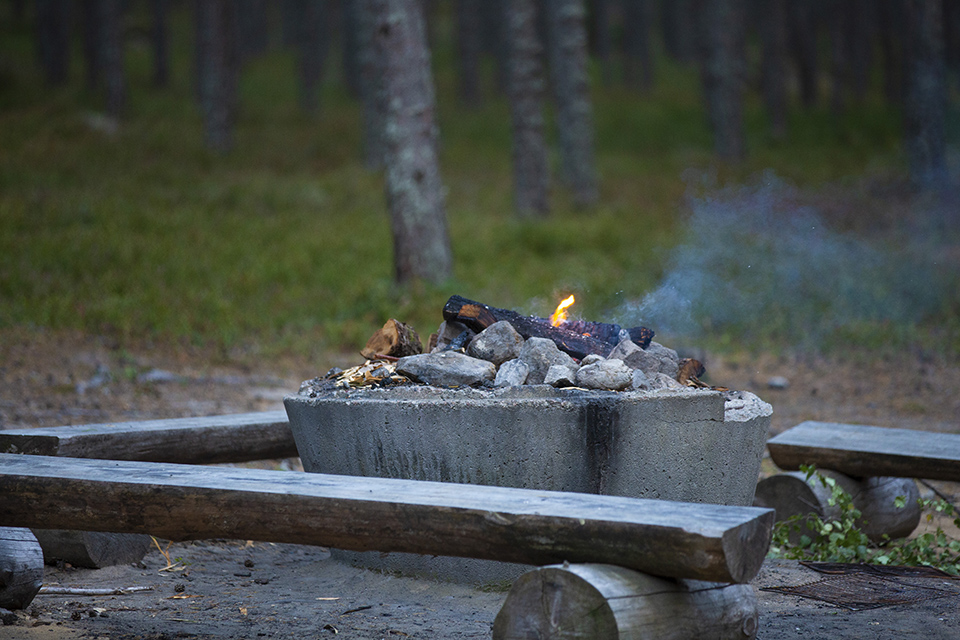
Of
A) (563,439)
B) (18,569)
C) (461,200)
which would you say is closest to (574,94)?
(461,200)

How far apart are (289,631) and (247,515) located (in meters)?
0.52

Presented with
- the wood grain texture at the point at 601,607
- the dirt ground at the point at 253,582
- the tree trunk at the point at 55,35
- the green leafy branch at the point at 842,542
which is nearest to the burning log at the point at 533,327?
the dirt ground at the point at 253,582

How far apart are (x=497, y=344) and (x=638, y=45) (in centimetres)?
2810

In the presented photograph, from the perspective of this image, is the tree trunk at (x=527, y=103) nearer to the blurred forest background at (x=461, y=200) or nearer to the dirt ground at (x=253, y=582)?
the blurred forest background at (x=461, y=200)

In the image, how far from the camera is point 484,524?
2178mm

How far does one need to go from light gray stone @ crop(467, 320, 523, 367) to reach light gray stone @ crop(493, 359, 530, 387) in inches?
4.8

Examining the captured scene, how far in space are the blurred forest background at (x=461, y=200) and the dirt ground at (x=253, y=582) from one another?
1.01 metres

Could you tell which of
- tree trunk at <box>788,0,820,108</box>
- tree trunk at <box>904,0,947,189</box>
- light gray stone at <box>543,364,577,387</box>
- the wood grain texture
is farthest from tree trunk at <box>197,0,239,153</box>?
tree trunk at <box>788,0,820,108</box>

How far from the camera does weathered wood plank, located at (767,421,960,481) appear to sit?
3.80 metres

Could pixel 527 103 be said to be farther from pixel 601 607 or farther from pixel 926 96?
pixel 601 607

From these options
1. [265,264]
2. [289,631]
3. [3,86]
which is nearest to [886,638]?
[289,631]

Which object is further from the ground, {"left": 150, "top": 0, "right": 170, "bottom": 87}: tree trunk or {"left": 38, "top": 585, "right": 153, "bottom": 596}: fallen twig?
{"left": 150, "top": 0, "right": 170, "bottom": 87}: tree trunk

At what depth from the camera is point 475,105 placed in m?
23.8

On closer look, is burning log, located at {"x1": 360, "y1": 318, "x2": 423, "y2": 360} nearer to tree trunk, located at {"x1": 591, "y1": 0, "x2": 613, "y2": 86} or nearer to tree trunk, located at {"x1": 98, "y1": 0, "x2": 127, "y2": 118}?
tree trunk, located at {"x1": 98, "y1": 0, "x2": 127, "y2": 118}
